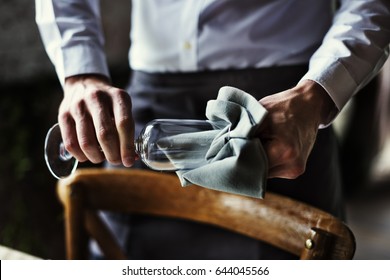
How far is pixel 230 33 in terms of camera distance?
0.74 meters

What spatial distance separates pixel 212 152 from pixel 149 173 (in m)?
0.30

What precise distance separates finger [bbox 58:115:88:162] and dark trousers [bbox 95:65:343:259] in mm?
109

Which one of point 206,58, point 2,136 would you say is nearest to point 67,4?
point 206,58

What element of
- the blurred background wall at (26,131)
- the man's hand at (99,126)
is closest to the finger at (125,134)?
the man's hand at (99,126)

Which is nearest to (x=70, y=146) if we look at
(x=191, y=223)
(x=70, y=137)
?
(x=70, y=137)

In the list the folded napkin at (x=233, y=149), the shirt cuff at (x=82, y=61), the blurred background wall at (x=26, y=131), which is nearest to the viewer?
the folded napkin at (x=233, y=149)

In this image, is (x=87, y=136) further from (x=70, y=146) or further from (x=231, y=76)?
(x=231, y=76)

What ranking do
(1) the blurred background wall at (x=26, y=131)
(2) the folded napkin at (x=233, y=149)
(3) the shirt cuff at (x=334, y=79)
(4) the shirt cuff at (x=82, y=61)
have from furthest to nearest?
(1) the blurred background wall at (x=26, y=131) < (4) the shirt cuff at (x=82, y=61) < (3) the shirt cuff at (x=334, y=79) < (2) the folded napkin at (x=233, y=149)

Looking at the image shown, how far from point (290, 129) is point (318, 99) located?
0.28 feet

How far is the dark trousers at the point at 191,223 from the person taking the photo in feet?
2.39

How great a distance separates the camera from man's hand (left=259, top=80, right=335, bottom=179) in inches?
19.8

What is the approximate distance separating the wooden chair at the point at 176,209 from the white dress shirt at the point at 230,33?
0.16 meters

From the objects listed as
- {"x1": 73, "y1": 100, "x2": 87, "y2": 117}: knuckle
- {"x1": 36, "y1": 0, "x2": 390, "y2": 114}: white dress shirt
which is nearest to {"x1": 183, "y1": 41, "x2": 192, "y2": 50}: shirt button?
{"x1": 36, "y1": 0, "x2": 390, "y2": 114}: white dress shirt

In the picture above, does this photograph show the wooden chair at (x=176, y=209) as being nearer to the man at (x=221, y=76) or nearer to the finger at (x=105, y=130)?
the man at (x=221, y=76)
